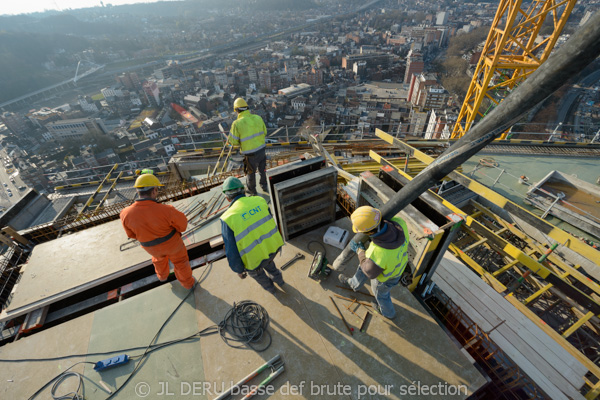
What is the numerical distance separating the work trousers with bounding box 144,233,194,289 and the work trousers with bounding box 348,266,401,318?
287 cm

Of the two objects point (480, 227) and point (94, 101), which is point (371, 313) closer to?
point (480, 227)

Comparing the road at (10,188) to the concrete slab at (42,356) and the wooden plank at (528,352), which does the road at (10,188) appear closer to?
the concrete slab at (42,356)

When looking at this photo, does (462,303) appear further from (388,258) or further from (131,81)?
(131,81)

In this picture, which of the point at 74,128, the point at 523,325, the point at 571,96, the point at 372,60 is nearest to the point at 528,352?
the point at 523,325

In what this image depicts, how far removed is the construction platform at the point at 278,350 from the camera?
10.9ft

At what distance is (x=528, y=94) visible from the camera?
1919mm

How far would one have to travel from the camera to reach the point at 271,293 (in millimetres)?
4348

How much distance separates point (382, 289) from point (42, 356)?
526 cm

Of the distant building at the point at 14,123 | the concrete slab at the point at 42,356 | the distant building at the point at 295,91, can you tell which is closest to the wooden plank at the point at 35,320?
the concrete slab at the point at 42,356

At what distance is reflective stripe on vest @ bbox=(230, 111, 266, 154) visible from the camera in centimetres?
543

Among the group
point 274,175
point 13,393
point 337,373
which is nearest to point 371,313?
point 337,373

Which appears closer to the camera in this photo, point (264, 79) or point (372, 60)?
point (264, 79)

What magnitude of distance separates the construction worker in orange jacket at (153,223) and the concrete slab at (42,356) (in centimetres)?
164

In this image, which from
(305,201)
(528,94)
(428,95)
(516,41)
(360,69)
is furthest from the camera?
(360,69)
